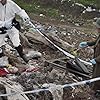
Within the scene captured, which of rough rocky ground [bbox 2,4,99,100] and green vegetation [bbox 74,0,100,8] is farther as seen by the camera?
green vegetation [bbox 74,0,100,8]

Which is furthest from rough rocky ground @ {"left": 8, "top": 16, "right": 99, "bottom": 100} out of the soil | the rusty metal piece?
the rusty metal piece

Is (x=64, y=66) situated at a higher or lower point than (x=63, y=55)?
higher

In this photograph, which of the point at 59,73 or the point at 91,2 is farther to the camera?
the point at 91,2

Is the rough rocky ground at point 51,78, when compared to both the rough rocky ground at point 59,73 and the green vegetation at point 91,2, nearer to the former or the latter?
the rough rocky ground at point 59,73

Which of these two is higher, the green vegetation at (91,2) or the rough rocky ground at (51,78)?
the rough rocky ground at (51,78)

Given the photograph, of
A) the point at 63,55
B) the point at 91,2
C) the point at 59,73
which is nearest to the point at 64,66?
the point at 59,73

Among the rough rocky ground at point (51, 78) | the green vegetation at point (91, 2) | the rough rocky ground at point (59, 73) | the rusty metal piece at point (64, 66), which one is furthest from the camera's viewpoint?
the green vegetation at point (91, 2)

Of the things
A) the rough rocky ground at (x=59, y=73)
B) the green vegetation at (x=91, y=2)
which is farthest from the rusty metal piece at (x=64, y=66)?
the green vegetation at (x=91, y=2)

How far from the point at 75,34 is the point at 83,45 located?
486cm

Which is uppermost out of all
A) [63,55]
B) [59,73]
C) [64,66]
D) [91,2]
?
[59,73]

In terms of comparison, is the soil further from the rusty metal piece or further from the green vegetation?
the green vegetation

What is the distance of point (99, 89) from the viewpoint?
750cm

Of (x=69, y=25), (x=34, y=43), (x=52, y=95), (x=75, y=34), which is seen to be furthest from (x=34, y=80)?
(x=69, y=25)

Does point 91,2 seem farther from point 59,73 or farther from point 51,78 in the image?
point 51,78
